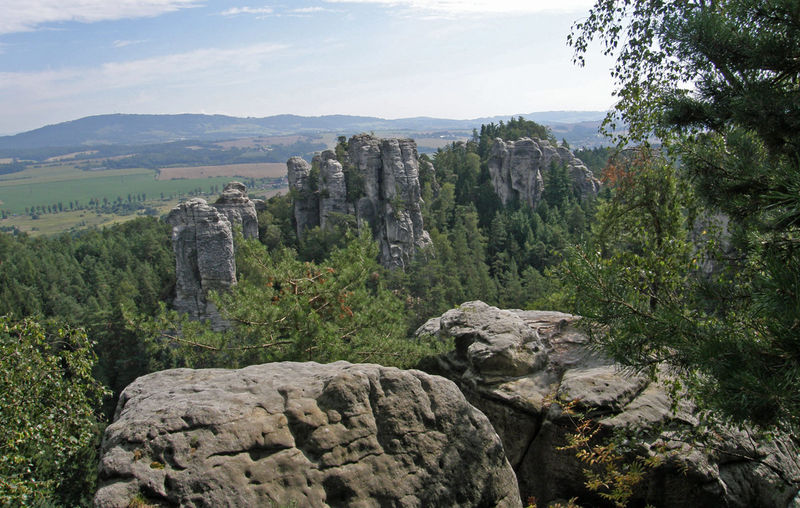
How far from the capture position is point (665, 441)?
23.8ft

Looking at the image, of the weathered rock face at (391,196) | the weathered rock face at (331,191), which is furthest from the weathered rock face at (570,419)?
the weathered rock face at (331,191)

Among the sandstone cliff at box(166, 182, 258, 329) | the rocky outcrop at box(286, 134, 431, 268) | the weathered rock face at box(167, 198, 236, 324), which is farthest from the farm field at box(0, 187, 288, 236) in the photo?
the weathered rock face at box(167, 198, 236, 324)

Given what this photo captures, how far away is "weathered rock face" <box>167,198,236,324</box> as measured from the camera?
34.8 meters

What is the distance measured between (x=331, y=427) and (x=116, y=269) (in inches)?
2113

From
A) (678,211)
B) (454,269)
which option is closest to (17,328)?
(678,211)

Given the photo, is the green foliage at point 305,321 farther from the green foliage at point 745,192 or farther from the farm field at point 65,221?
the farm field at point 65,221

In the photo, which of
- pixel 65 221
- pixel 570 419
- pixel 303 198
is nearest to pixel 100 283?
pixel 303 198

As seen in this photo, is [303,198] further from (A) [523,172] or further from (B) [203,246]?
(A) [523,172]

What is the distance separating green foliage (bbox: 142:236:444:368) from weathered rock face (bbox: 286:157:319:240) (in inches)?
1517

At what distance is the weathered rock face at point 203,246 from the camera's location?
34.8 metres

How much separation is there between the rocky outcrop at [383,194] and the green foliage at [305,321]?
3561 cm

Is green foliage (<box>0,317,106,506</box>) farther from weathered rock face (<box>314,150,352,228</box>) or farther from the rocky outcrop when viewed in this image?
weathered rock face (<box>314,150,352,228</box>)

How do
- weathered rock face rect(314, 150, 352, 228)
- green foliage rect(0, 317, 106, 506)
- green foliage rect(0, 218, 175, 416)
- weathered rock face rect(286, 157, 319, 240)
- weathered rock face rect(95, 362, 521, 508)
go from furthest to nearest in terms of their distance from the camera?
weathered rock face rect(286, 157, 319, 240) < weathered rock face rect(314, 150, 352, 228) < green foliage rect(0, 218, 175, 416) < green foliage rect(0, 317, 106, 506) < weathered rock face rect(95, 362, 521, 508)

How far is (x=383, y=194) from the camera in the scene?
49.0m
